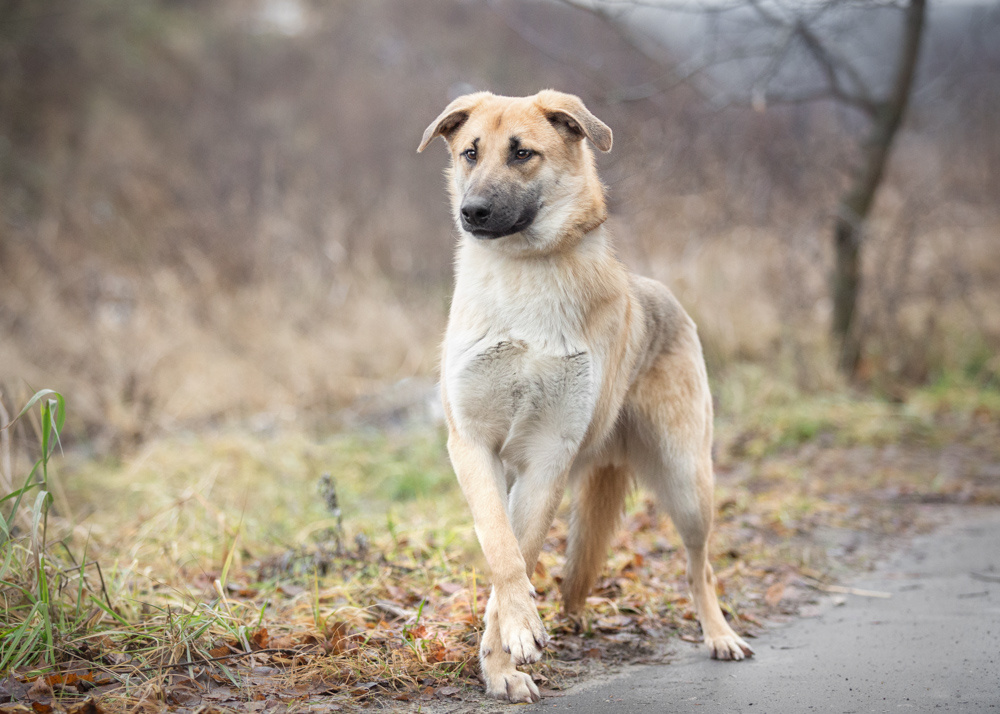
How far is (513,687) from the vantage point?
3.07 m

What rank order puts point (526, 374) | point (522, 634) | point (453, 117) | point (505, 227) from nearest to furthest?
point (522, 634) → point (526, 374) → point (505, 227) → point (453, 117)

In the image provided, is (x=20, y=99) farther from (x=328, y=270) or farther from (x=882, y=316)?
(x=882, y=316)

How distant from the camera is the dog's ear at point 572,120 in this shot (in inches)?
141

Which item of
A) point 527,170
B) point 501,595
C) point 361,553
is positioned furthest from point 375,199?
point 501,595

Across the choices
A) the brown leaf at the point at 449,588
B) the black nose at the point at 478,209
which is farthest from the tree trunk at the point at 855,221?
the black nose at the point at 478,209

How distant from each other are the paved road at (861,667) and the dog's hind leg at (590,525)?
1.59ft

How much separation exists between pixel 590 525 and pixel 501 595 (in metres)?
0.87

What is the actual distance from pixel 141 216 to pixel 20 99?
466 cm

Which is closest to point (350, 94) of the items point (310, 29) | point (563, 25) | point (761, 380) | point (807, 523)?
point (310, 29)

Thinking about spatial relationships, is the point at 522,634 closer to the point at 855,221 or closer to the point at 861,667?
the point at 861,667

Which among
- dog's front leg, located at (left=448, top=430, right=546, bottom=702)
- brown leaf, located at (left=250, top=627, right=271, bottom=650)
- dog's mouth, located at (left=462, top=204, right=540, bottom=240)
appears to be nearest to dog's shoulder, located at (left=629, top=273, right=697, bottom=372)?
dog's mouth, located at (left=462, top=204, right=540, bottom=240)

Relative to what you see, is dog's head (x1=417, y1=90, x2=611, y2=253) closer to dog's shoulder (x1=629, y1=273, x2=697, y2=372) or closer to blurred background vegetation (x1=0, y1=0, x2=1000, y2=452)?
dog's shoulder (x1=629, y1=273, x2=697, y2=372)

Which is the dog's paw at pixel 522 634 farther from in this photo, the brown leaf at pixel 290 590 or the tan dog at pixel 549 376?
the brown leaf at pixel 290 590

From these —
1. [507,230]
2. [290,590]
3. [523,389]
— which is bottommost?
[290,590]
